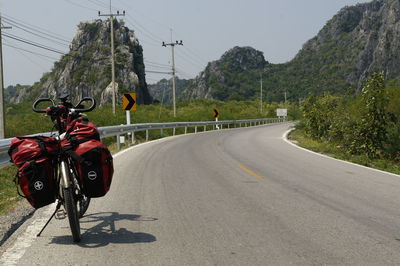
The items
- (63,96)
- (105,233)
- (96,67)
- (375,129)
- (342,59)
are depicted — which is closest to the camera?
(105,233)

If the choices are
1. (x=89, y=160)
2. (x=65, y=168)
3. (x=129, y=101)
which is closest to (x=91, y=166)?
(x=89, y=160)

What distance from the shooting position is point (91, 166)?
16.9ft

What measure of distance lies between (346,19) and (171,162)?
19553 centimetres

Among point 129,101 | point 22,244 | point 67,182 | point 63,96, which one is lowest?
point 22,244

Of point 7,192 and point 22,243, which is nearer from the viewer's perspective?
point 22,243

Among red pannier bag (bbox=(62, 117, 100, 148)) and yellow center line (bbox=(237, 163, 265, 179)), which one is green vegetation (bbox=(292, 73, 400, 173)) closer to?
yellow center line (bbox=(237, 163, 265, 179))

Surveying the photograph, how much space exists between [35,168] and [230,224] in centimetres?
246

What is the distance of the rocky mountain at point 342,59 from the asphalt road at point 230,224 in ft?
407

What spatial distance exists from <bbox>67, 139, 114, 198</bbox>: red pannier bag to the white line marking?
2.89ft

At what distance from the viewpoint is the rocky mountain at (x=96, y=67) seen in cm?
14225

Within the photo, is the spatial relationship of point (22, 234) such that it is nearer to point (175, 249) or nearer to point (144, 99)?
point (175, 249)

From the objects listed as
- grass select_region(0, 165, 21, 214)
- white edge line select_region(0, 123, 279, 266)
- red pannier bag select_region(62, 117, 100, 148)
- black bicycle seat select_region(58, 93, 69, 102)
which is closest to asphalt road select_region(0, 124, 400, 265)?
white edge line select_region(0, 123, 279, 266)

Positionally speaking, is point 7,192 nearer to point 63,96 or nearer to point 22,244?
point 63,96

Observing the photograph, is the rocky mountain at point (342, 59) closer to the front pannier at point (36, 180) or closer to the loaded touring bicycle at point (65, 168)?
the loaded touring bicycle at point (65, 168)
